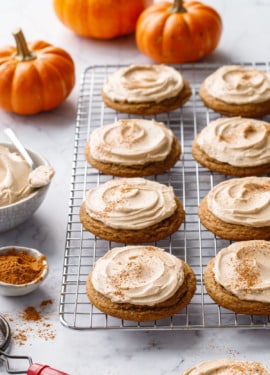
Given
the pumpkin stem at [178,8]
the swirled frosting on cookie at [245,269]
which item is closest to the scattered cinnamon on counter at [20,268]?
the swirled frosting on cookie at [245,269]

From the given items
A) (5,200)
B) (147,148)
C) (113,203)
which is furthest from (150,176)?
(5,200)

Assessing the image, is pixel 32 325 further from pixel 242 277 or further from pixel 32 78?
pixel 32 78

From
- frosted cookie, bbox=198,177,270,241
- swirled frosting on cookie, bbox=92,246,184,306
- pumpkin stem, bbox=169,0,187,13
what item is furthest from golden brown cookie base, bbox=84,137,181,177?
pumpkin stem, bbox=169,0,187,13

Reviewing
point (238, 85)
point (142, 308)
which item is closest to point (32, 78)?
Result: point (238, 85)

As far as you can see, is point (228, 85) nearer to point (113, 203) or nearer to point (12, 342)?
point (113, 203)

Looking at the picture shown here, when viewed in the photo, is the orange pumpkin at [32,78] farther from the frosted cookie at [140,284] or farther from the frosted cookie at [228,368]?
the frosted cookie at [228,368]
